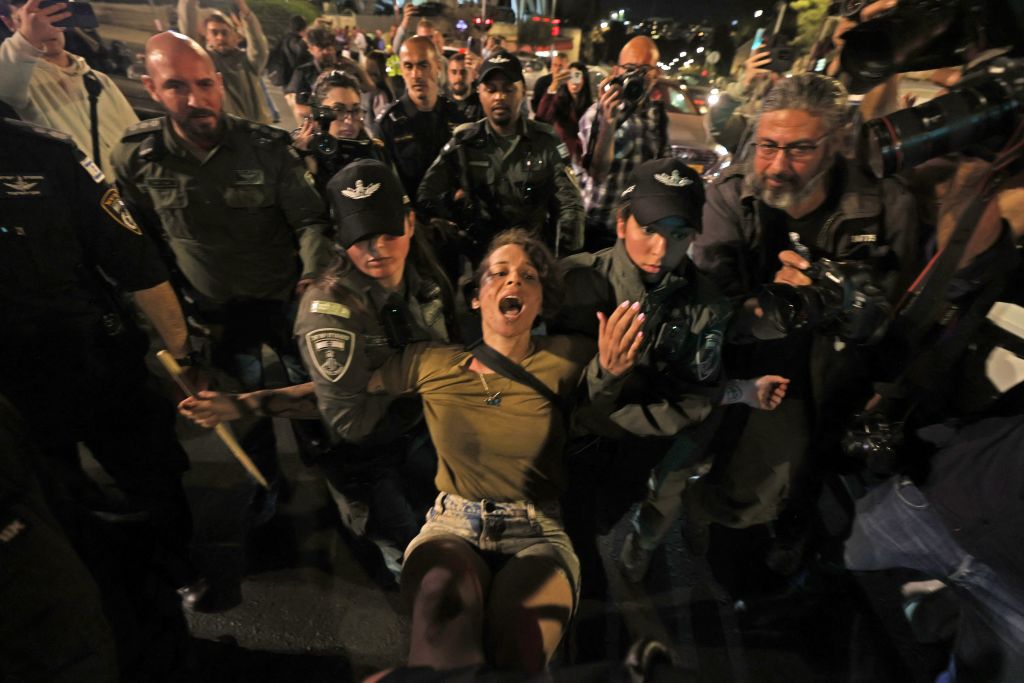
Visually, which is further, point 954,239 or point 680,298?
point 680,298

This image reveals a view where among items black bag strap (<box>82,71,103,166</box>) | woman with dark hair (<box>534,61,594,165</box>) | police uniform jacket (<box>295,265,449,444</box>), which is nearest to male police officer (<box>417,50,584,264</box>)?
police uniform jacket (<box>295,265,449,444</box>)

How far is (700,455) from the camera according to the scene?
8.34 ft

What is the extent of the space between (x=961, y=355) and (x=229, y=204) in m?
3.73

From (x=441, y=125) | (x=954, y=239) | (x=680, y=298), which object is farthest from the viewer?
(x=441, y=125)

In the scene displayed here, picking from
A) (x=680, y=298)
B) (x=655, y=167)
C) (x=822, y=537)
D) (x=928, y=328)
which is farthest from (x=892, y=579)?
(x=655, y=167)

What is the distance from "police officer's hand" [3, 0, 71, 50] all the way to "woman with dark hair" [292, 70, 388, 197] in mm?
1735

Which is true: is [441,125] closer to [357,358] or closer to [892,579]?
[357,358]

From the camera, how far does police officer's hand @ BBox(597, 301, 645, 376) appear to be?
1749 mm

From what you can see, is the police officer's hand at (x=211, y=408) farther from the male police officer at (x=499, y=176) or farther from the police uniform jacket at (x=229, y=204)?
the male police officer at (x=499, y=176)

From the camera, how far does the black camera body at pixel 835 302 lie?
1.80 meters

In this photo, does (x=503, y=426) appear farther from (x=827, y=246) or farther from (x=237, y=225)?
(x=237, y=225)

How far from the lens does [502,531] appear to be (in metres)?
2.00

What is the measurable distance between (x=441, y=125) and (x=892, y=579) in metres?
4.66

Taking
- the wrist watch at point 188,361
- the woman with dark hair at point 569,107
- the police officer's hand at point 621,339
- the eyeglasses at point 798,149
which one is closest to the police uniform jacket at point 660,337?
the police officer's hand at point 621,339
